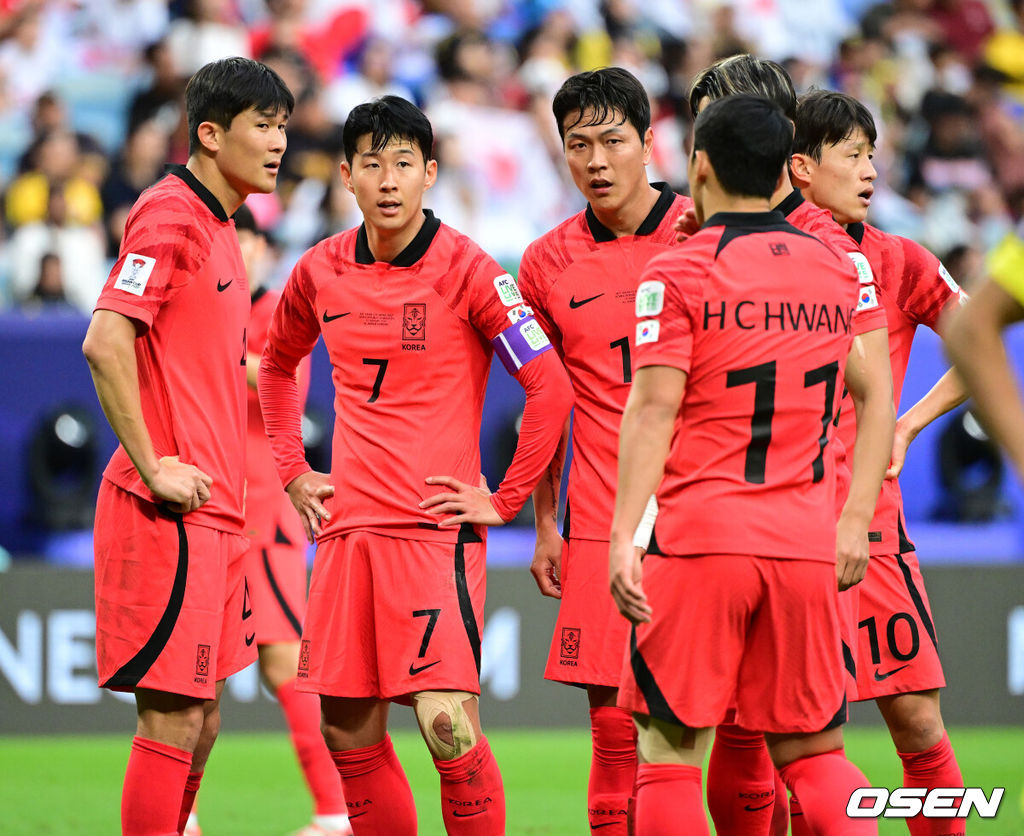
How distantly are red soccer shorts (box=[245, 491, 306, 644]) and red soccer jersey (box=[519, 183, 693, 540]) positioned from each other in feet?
6.22

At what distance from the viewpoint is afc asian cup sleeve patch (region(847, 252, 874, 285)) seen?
4156mm

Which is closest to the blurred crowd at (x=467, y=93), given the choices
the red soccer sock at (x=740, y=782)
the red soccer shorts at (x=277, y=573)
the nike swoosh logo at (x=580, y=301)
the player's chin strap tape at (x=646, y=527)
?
the red soccer shorts at (x=277, y=573)

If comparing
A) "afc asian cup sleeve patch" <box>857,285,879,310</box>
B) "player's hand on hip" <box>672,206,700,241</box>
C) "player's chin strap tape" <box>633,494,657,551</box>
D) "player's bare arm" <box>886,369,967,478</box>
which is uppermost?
"player's hand on hip" <box>672,206,700,241</box>

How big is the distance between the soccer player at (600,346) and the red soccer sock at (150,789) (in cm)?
117

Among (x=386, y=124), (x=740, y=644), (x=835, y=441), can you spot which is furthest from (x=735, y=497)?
(x=386, y=124)

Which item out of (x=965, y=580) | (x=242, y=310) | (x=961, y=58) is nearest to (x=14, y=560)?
(x=242, y=310)

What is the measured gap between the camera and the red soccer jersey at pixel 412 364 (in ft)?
14.5

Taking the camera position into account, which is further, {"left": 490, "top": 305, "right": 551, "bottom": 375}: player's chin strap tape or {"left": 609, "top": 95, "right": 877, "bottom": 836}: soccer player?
{"left": 490, "top": 305, "right": 551, "bottom": 375}: player's chin strap tape

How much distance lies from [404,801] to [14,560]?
499cm

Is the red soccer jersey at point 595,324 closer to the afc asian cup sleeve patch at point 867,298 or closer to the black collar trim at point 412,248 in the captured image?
the black collar trim at point 412,248

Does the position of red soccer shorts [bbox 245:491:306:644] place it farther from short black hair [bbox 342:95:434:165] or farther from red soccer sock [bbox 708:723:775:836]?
red soccer sock [bbox 708:723:775:836]

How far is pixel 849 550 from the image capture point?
384 centimetres

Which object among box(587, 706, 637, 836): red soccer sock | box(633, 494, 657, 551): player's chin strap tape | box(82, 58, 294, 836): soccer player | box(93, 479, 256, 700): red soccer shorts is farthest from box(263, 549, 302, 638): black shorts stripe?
box(633, 494, 657, 551): player's chin strap tape

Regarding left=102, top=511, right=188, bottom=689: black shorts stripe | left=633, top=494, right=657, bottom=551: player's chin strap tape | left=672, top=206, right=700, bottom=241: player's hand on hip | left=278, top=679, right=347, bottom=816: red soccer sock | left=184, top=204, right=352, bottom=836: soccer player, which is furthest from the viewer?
left=184, top=204, right=352, bottom=836: soccer player
